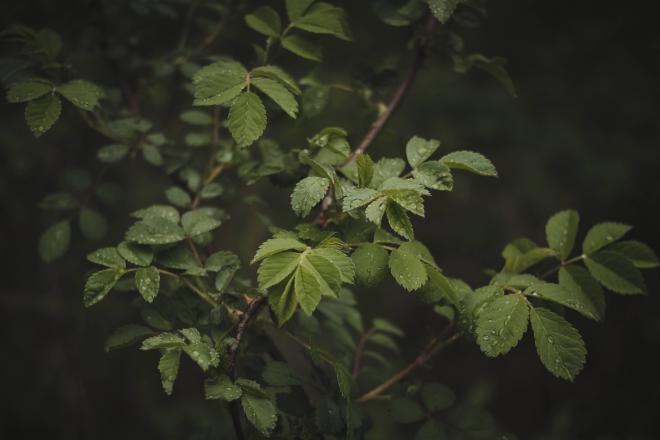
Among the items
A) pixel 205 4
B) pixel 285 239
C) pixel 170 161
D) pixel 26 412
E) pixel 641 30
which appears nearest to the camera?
pixel 285 239

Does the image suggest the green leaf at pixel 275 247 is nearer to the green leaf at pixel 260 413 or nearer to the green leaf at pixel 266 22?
the green leaf at pixel 260 413

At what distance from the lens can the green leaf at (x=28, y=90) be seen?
3.59 feet

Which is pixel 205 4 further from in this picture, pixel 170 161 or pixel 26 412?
pixel 26 412

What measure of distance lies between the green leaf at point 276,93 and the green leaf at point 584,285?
753 mm

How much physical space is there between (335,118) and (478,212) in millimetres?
1592

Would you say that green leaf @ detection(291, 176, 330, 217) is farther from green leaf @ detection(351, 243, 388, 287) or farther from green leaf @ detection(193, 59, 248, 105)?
green leaf @ detection(193, 59, 248, 105)

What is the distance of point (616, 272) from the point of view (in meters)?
1.25

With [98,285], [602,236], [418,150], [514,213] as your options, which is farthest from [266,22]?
[514,213]

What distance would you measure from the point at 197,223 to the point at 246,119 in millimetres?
344

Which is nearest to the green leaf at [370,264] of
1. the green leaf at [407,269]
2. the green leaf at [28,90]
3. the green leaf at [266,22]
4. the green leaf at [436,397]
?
the green leaf at [407,269]

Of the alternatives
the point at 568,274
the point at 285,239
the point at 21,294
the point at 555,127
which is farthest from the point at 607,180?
the point at 21,294

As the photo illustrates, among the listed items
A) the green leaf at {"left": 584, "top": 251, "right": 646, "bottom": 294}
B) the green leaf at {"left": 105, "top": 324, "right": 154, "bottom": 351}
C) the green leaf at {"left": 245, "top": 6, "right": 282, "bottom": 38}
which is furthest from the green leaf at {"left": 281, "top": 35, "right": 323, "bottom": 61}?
the green leaf at {"left": 584, "top": 251, "right": 646, "bottom": 294}

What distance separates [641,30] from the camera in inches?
146

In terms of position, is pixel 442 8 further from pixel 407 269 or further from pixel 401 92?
pixel 407 269
